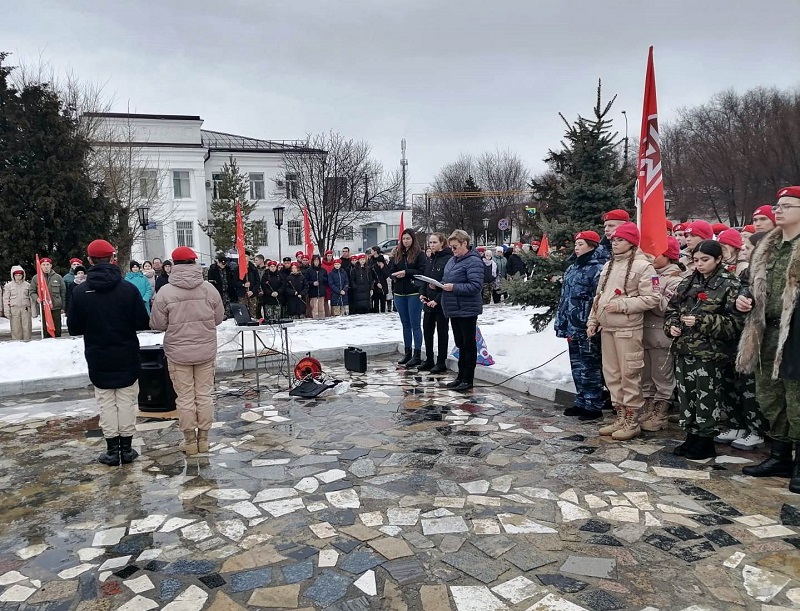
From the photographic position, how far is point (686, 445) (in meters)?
5.42

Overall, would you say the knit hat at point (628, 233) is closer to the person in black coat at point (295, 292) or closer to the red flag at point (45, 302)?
the person in black coat at point (295, 292)

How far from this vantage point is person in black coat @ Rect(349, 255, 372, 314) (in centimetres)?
1656

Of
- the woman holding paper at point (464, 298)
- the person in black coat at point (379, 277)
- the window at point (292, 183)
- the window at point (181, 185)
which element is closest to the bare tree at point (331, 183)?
the window at point (292, 183)

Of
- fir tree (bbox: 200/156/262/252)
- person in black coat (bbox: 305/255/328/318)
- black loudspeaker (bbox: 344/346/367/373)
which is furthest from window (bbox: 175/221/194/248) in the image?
black loudspeaker (bbox: 344/346/367/373)

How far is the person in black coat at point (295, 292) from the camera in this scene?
15.6 m

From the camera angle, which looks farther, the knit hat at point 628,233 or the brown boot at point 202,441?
the brown boot at point 202,441

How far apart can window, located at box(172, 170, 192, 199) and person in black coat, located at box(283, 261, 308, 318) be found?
2844cm

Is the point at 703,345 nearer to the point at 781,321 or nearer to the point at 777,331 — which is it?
the point at 777,331

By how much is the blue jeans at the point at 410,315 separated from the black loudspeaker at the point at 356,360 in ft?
2.91

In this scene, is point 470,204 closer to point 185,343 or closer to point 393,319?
point 393,319

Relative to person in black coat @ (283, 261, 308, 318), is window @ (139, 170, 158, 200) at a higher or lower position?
higher

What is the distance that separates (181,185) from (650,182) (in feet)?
129

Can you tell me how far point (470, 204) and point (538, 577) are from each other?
51714 millimetres

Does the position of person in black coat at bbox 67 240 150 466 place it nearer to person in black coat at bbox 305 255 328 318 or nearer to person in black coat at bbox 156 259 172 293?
person in black coat at bbox 156 259 172 293
